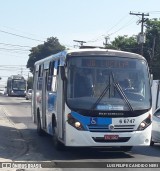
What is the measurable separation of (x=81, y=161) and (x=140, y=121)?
6.44 feet

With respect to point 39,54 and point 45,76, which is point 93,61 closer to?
point 45,76

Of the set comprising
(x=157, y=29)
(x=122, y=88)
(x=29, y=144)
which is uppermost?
(x=157, y=29)

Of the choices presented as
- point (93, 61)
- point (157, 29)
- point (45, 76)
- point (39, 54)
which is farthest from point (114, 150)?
point (39, 54)

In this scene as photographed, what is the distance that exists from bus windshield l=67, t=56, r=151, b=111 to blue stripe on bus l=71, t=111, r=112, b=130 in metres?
0.24

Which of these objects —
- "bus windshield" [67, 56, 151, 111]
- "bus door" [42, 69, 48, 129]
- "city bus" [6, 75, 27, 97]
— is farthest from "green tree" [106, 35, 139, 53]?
"bus windshield" [67, 56, 151, 111]

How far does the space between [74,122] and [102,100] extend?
3.17 feet

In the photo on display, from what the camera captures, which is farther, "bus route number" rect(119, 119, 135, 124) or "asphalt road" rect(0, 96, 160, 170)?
"bus route number" rect(119, 119, 135, 124)

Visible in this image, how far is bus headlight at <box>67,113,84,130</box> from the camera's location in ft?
41.5

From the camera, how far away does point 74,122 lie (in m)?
12.7

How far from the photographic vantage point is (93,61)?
44.0 ft

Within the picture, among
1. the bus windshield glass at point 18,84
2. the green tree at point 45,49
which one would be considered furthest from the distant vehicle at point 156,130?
the green tree at point 45,49

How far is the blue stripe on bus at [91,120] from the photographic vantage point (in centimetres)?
1269

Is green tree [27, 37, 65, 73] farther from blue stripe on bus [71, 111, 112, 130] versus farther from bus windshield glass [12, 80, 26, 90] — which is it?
blue stripe on bus [71, 111, 112, 130]

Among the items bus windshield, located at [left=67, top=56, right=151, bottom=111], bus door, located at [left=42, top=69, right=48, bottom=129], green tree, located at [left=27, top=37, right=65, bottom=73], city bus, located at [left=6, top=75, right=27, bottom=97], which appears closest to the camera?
bus windshield, located at [left=67, top=56, right=151, bottom=111]
